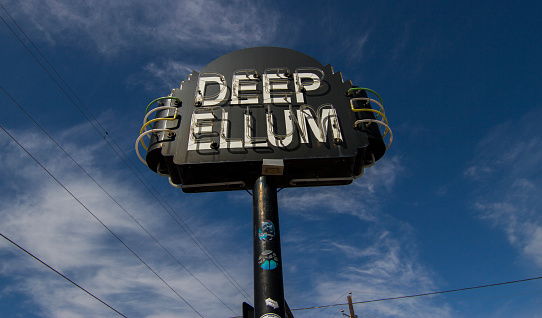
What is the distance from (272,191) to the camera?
31.3 feet

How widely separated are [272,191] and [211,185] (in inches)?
73.2

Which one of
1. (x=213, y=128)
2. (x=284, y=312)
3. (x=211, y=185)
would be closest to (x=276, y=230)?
(x=284, y=312)

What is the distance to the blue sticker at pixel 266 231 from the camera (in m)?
8.51

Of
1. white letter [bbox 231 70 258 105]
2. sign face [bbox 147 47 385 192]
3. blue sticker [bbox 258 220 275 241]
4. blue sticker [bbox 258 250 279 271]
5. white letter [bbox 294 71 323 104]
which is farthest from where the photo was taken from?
white letter [bbox 294 71 323 104]

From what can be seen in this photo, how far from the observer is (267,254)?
826 cm

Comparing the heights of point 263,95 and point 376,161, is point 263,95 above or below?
above

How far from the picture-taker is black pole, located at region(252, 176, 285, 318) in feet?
25.1

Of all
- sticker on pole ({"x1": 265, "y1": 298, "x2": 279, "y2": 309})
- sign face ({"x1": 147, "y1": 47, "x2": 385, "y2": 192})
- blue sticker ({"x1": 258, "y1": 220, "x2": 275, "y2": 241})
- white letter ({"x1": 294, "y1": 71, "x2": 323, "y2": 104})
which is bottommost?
sticker on pole ({"x1": 265, "y1": 298, "x2": 279, "y2": 309})

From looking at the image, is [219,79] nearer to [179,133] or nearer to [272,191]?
[179,133]

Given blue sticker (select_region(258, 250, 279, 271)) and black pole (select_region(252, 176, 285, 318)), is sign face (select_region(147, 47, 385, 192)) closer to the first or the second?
black pole (select_region(252, 176, 285, 318))

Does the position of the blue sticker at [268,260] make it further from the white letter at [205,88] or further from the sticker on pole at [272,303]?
the white letter at [205,88]

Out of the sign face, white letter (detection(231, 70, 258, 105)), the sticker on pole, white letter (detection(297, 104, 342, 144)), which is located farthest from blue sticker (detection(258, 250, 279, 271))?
white letter (detection(231, 70, 258, 105))

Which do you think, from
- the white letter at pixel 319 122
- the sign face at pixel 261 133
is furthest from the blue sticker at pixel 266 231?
the white letter at pixel 319 122

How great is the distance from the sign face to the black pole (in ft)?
2.10
